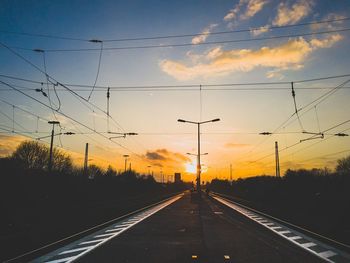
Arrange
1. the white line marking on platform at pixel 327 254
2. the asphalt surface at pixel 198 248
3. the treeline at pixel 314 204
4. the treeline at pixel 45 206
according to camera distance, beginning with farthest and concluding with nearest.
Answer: the treeline at pixel 314 204 → the treeline at pixel 45 206 → the white line marking on platform at pixel 327 254 → the asphalt surface at pixel 198 248

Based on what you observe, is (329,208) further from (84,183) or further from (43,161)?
(43,161)

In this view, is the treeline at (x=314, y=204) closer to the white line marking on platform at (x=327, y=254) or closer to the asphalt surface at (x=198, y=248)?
the white line marking on platform at (x=327, y=254)

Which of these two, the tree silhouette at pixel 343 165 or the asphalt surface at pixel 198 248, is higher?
the tree silhouette at pixel 343 165

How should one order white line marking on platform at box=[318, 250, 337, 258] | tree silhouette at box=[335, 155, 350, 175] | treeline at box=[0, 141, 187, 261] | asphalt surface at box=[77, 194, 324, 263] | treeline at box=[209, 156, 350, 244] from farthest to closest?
tree silhouette at box=[335, 155, 350, 175]
treeline at box=[209, 156, 350, 244]
treeline at box=[0, 141, 187, 261]
white line marking on platform at box=[318, 250, 337, 258]
asphalt surface at box=[77, 194, 324, 263]

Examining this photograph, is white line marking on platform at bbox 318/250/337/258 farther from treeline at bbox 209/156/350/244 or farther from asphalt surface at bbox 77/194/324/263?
treeline at bbox 209/156/350/244

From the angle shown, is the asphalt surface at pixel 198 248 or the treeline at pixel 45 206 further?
the treeline at pixel 45 206

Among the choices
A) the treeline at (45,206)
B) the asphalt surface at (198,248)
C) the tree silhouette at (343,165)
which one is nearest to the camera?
the asphalt surface at (198,248)

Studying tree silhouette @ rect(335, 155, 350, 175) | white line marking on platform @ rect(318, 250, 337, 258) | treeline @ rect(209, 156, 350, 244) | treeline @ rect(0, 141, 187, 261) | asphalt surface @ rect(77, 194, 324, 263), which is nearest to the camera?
asphalt surface @ rect(77, 194, 324, 263)

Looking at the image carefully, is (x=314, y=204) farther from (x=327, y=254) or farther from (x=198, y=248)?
(x=198, y=248)

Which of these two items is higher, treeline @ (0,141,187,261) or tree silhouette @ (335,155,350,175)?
tree silhouette @ (335,155,350,175)

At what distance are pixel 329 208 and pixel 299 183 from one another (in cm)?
2094

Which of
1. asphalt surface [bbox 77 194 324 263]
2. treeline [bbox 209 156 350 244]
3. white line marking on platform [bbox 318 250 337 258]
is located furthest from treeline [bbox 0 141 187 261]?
treeline [bbox 209 156 350 244]

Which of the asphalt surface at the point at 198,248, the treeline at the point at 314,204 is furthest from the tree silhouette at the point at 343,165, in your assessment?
the asphalt surface at the point at 198,248

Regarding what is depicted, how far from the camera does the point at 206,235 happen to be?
15289mm
